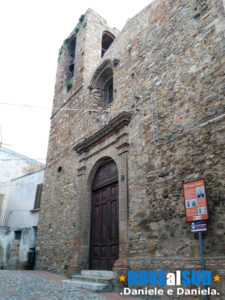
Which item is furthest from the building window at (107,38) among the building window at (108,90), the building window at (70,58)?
the building window at (108,90)

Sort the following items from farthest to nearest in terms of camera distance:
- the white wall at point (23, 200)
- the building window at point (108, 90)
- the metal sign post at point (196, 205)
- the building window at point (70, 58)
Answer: the white wall at point (23, 200) < the building window at point (70, 58) < the building window at point (108, 90) < the metal sign post at point (196, 205)

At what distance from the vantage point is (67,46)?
1205cm

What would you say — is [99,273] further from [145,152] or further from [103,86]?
[103,86]

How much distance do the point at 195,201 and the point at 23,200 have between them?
12.2m

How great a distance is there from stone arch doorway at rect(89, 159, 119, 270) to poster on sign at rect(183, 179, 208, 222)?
229 cm

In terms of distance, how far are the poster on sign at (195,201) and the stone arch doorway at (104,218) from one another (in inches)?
90.3

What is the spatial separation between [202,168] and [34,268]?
7.18m

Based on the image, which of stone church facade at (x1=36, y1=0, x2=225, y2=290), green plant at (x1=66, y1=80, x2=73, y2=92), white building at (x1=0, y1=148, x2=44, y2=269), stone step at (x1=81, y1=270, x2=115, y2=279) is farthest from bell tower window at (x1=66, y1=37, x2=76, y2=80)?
stone step at (x1=81, y1=270, x2=115, y2=279)

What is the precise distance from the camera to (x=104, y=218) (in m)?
6.43

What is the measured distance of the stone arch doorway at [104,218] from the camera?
19.4 ft

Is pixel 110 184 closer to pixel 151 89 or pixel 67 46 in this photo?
pixel 151 89

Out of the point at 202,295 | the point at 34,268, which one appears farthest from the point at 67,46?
the point at 202,295

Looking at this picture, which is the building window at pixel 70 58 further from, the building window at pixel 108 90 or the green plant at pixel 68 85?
the building window at pixel 108 90

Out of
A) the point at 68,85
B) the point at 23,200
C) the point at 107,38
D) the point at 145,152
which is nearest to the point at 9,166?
the point at 23,200
